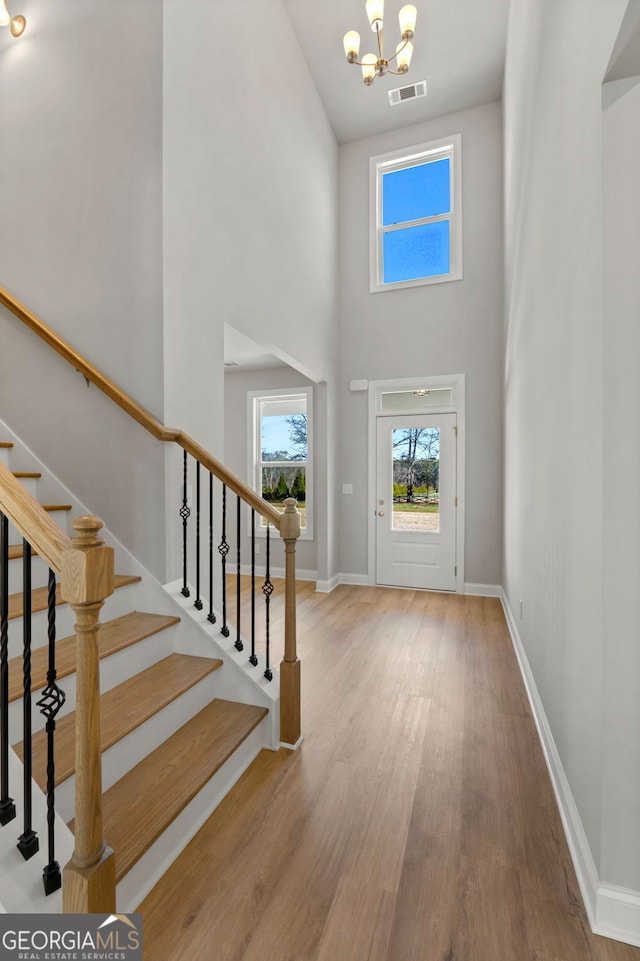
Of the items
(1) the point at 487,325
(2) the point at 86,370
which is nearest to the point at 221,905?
(2) the point at 86,370

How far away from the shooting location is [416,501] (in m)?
5.02

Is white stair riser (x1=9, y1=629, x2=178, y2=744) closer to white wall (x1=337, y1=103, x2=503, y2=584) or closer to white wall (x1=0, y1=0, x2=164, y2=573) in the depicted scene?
white wall (x1=0, y1=0, x2=164, y2=573)

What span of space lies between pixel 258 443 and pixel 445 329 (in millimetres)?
2729

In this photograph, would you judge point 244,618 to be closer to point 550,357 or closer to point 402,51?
point 550,357

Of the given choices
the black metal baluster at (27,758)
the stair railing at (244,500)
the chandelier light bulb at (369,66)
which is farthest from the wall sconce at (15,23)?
the black metal baluster at (27,758)

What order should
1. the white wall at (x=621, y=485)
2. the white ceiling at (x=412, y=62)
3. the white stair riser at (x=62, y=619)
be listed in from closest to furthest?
the white wall at (x=621, y=485) → the white stair riser at (x=62, y=619) → the white ceiling at (x=412, y=62)

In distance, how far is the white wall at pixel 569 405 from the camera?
128 centimetres

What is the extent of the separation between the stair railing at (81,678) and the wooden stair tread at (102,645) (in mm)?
427

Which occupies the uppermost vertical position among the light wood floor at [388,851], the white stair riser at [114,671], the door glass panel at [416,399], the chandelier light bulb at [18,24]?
the chandelier light bulb at [18,24]

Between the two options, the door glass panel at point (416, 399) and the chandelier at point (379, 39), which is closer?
the chandelier at point (379, 39)

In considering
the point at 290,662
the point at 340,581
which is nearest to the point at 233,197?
the point at 290,662

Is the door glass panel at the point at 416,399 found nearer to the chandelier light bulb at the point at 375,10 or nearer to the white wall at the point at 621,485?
the chandelier light bulb at the point at 375,10

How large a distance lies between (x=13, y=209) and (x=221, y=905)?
3.62 meters

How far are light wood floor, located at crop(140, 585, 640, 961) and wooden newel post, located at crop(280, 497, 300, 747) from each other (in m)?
0.11
